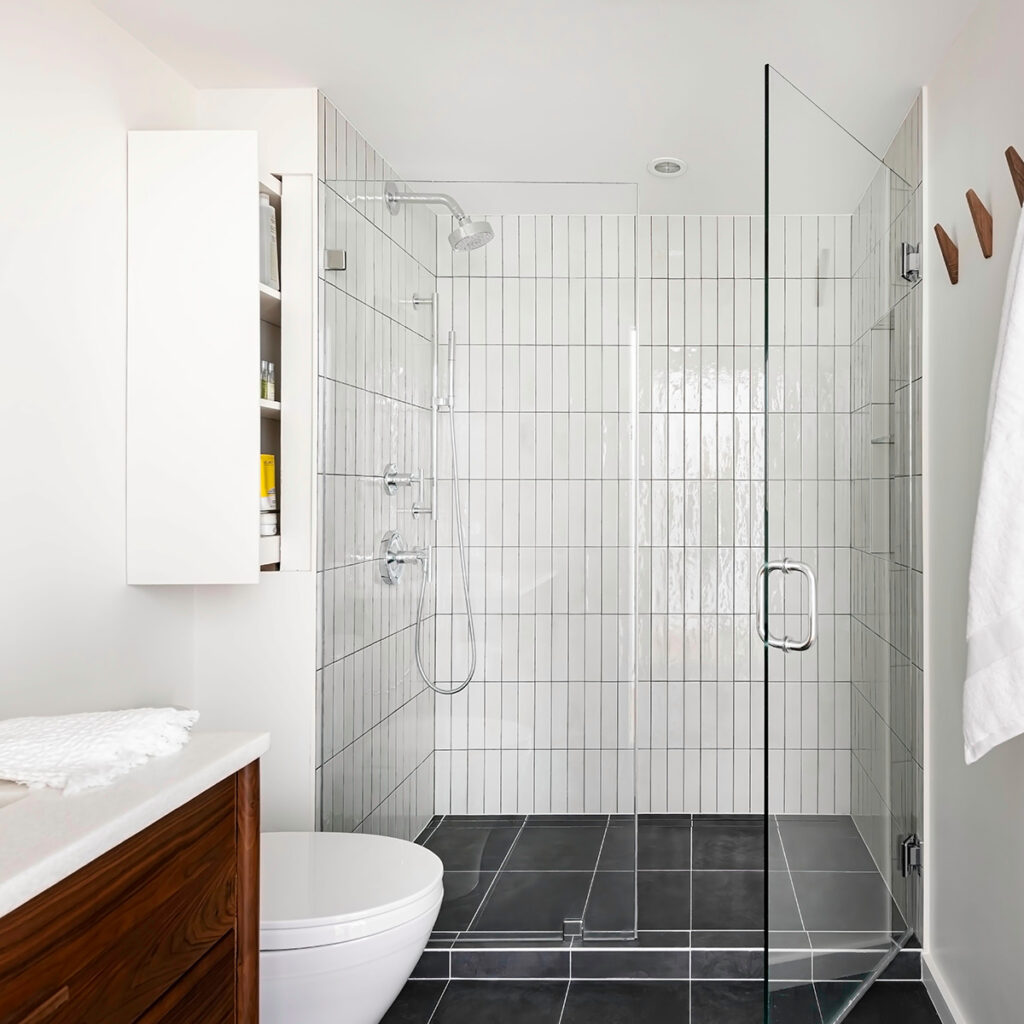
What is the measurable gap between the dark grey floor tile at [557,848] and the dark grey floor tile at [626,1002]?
0.95 ft

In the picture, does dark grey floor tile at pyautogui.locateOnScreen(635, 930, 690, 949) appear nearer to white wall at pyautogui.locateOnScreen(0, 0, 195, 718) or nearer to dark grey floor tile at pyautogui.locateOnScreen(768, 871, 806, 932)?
dark grey floor tile at pyautogui.locateOnScreen(768, 871, 806, 932)

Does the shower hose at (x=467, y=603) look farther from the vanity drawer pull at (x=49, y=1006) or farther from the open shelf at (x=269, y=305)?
the vanity drawer pull at (x=49, y=1006)

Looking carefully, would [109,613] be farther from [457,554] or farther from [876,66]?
[876,66]

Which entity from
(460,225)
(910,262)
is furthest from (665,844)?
(460,225)

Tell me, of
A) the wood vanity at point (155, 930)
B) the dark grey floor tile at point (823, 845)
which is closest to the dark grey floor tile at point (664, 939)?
the dark grey floor tile at point (823, 845)

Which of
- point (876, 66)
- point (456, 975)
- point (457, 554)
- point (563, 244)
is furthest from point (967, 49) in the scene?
point (456, 975)

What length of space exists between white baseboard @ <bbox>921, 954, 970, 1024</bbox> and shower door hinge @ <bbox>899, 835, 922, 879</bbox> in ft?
0.73

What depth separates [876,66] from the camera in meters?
2.12

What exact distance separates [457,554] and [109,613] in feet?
2.86

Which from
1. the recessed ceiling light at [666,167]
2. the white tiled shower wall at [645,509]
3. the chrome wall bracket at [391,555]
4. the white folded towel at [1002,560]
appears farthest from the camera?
the recessed ceiling light at [666,167]

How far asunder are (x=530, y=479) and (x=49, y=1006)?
171 centimetres

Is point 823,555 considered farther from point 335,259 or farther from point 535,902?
point 335,259

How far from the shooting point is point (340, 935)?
1.65 meters

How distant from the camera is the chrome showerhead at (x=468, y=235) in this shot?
2.40 m
